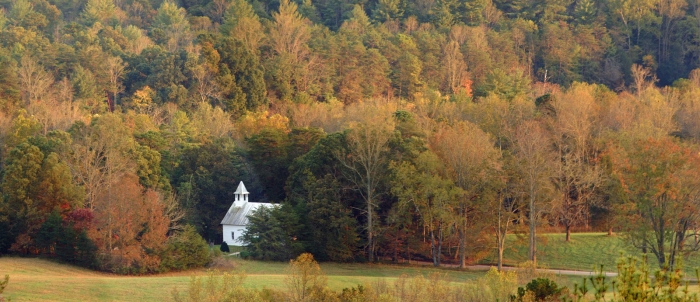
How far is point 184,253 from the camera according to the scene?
4294cm

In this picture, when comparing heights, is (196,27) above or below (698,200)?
above

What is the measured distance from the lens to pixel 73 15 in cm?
9825

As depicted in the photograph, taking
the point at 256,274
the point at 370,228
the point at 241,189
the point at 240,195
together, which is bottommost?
the point at 256,274

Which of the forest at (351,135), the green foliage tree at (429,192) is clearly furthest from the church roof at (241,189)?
the green foliage tree at (429,192)

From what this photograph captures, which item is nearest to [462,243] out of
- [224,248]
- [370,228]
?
[370,228]

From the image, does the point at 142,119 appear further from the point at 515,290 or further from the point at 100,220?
the point at 515,290

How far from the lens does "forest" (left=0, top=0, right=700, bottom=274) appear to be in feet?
145

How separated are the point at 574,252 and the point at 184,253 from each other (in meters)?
20.2

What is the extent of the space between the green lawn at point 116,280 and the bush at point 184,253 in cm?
96

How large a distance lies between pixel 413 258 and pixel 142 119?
22.4 meters

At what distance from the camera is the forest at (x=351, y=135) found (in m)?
44.2

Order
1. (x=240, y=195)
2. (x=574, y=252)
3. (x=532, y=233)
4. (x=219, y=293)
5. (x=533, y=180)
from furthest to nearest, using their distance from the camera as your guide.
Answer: (x=240, y=195)
(x=574, y=252)
(x=532, y=233)
(x=533, y=180)
(x=219, y=293)

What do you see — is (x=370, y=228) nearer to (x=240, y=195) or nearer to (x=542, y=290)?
(x=240, y=195)

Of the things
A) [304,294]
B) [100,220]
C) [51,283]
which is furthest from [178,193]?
[304,294]
